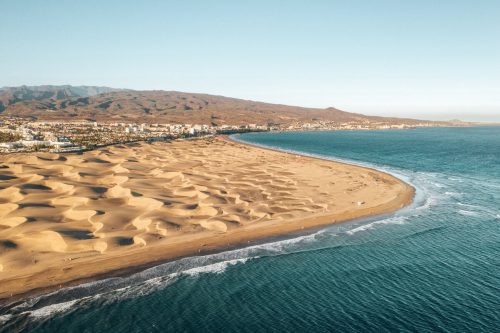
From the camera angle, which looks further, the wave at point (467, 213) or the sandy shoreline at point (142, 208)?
the wave at point (467, 213)

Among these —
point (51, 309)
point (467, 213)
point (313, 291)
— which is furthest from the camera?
point (467, 213)

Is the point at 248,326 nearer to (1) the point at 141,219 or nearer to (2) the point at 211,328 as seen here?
(2) the point at 211,328

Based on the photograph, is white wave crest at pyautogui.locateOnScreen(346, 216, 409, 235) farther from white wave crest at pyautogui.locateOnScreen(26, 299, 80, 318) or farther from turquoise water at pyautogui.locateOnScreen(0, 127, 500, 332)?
white wave crest at pyautogui.locateOnScreen(26, 299, 80, 318)

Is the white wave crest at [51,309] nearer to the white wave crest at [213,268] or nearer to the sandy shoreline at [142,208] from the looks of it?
the sandy shoreline at [142,208]

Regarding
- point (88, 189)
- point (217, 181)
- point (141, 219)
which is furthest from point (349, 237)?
point (88, 189)

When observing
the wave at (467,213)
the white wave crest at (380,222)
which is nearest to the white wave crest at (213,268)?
the white wave crest at (380,222)

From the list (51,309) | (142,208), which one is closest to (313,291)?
(51,309)

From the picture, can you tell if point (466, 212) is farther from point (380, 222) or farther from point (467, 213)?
point (380, 222)
